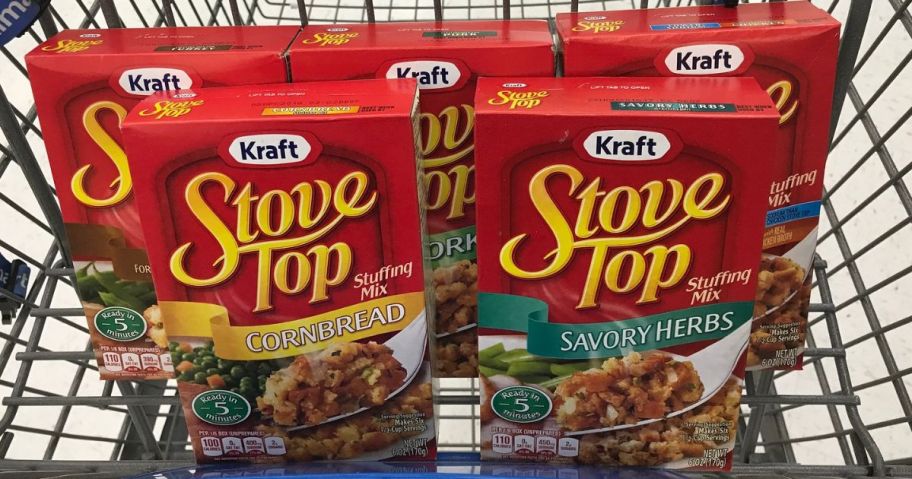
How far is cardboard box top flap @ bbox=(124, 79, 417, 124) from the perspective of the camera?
0.54 m

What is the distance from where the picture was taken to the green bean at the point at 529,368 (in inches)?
24.0

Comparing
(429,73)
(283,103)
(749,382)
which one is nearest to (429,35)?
(429,73)

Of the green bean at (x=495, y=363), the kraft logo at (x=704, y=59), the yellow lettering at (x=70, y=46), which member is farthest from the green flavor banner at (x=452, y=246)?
the yellow lettering at (x=70, y=46)

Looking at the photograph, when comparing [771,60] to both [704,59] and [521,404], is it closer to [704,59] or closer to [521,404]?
[704,59]

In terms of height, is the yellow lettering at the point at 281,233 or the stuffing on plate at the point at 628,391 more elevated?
the yellow lettering at the point at 281,233

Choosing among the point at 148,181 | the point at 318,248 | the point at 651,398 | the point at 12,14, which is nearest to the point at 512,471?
the point at 651,398

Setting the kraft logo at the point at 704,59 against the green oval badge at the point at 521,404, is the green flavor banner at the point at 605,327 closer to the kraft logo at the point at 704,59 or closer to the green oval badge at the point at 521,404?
the green oval badge at the point at 521,404

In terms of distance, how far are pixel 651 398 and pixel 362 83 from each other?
0.33m

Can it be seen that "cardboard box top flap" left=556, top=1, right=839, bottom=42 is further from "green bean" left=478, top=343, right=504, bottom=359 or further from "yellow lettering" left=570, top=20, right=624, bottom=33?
"green bean" left=478, top=343, right=504, bottom=359

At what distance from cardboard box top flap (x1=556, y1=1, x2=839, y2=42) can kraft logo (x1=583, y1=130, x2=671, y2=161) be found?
0.38 feet

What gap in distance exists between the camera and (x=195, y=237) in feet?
1.87

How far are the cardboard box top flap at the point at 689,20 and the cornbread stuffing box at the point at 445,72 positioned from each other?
3cm

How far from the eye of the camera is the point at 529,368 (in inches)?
24.1

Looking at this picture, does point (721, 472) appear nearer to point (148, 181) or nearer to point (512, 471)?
point (512, 471)
